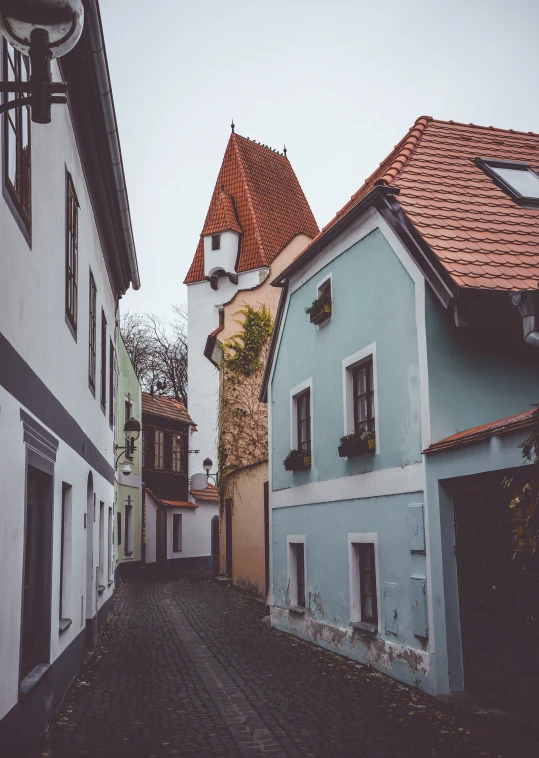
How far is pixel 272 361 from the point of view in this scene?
616 inches

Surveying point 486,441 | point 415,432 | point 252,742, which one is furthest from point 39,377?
point 415,432

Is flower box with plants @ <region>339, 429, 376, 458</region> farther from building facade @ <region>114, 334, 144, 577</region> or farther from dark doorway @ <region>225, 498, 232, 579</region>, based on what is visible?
building facade @ <region>114, 334, 144, 577</region>

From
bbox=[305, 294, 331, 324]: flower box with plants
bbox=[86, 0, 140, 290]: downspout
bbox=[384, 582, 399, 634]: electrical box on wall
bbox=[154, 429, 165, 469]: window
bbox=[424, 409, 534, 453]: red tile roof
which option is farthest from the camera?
bbox=[154, 429, 165, 469]: window

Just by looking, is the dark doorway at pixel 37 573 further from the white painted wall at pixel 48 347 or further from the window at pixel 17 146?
the window at pixel 17 146

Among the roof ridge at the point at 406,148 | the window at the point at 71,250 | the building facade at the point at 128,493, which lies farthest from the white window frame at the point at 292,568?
the building facade at the point at 128,493

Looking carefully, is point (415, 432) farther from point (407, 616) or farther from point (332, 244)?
point (332, 244)

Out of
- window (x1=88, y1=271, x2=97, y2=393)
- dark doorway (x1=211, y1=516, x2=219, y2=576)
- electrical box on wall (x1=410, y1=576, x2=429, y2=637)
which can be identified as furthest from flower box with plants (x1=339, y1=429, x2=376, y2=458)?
dark doorway (x1=211, y1=516, x2=219, y2=576)

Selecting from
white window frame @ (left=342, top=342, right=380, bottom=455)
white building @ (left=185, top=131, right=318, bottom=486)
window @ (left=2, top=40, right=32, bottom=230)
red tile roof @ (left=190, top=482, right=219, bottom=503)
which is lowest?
red tile roof @ (left=190, top=482, right=219, bottom=503)

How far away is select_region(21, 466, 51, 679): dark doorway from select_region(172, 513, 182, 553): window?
2741 centimetres

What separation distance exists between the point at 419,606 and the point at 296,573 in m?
5.33

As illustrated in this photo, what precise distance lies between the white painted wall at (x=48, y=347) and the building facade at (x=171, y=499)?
799 inches

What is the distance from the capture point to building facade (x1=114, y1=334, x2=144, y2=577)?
26938 mm

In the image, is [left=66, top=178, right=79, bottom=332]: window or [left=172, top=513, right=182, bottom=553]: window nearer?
[left=66, top=178, right=79, bottom=332]: window

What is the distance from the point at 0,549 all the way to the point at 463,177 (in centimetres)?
908
